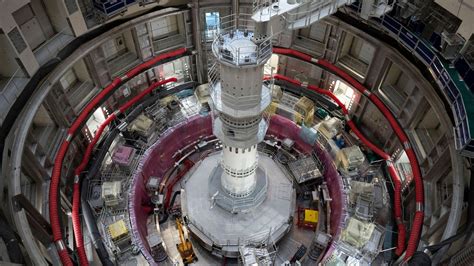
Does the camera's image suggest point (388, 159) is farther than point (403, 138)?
Yes

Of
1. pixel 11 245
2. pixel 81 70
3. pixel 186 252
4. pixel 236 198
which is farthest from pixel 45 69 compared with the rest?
pixel 186 252

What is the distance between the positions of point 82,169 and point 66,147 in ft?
9.81

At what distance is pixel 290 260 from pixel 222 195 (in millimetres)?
7710

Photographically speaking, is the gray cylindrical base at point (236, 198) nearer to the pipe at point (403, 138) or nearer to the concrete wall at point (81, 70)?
the pipe at point (403, 138)

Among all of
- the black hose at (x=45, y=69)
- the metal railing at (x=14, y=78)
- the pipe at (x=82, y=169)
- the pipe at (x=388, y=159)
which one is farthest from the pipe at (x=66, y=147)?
the pipe at (x=388, y=159)

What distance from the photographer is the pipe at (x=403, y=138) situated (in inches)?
972

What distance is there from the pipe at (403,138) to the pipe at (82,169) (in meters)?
13.3

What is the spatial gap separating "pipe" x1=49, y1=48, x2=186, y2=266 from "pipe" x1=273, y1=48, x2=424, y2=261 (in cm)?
1197

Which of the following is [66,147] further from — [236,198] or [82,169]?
[236,198]

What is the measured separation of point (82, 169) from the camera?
30.5m

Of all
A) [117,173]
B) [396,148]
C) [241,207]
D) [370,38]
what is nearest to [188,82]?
[117,173]

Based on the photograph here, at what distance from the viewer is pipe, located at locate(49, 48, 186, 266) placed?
23672mm

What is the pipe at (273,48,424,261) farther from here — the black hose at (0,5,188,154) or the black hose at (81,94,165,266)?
the black hose at (81,94,165,266)

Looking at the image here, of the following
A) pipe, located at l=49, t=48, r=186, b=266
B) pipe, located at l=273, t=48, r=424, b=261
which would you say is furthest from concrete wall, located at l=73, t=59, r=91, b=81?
pipe, located at l=273, t=48, r=424, b=261
